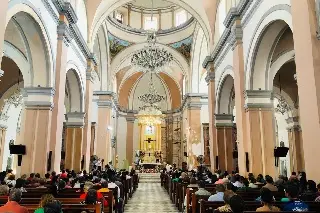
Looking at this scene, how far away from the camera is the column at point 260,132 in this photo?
29.7ft

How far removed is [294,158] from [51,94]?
1219 centimetres

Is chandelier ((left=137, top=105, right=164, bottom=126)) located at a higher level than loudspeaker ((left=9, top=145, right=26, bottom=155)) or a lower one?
higher

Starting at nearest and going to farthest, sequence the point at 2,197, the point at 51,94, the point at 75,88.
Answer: the point at 2,197 < the point at 51,94 < the point at 75,88

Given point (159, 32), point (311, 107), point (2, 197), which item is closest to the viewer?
point (2, 197)

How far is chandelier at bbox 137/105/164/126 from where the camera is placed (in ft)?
79.2

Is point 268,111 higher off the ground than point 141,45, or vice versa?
point 141,45

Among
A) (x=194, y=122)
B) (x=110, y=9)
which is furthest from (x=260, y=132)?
(x=194, y=122)

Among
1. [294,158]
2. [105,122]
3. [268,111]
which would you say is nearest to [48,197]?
[268,111]

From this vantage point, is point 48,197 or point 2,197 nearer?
point 48,197

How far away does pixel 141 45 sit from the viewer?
21422 millimetres

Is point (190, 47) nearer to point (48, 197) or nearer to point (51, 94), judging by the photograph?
point (51, 94)

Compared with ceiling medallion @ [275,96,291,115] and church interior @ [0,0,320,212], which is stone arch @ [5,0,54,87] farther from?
ceiling medallion @ [275,96,291,115]

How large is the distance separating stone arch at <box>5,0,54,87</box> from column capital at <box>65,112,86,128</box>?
3919 mm

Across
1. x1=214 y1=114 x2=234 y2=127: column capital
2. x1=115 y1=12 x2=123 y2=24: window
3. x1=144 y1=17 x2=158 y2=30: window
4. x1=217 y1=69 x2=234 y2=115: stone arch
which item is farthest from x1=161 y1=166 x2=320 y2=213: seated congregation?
x1=144 y1=17 x2=158 y2=30: window
